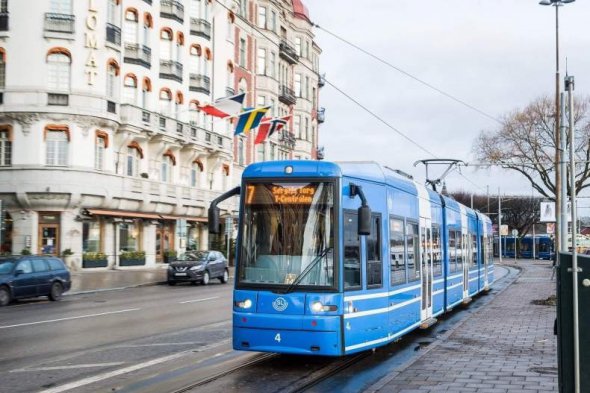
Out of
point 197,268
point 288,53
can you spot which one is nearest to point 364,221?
point 197,268

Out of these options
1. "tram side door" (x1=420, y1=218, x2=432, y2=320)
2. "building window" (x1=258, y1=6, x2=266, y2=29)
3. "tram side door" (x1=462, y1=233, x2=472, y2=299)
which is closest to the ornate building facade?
"building window" (x1=258, y1=6, x2=266, y2=29)

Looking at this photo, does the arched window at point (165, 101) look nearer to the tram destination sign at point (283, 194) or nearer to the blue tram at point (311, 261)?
the blue tram at point (311, 261)

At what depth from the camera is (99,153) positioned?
130 ft

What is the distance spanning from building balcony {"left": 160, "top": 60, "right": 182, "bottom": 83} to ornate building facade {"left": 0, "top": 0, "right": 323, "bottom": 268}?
64mm

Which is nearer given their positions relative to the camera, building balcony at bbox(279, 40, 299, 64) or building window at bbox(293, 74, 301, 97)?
building balcony at bbox(279, 40, 299, 64)

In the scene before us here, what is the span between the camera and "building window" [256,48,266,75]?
61.0 metres

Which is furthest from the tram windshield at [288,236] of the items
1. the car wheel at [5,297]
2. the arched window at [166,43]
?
the arched window at [166,43]

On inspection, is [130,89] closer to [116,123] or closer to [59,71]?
[116,123]

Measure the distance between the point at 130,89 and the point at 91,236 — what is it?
9.06m

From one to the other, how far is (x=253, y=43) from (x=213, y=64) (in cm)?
805

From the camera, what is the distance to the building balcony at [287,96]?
6375 centimetres

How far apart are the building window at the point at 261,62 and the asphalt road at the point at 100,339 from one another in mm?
39938

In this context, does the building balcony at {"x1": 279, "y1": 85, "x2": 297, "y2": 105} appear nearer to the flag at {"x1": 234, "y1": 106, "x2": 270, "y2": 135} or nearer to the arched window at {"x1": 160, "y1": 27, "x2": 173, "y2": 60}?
the arched window at {"x1": 160, "y1": 27, "x2": 173, "y2": 60}

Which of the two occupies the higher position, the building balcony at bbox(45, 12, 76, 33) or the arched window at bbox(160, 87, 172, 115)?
the building balcony at bbox(45, 12, 76, 33)
